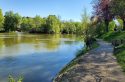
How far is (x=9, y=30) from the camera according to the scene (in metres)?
140

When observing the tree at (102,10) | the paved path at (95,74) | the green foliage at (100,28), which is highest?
the tree at (102,10)

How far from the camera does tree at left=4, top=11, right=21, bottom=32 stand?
138 meters

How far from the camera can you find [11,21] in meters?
139

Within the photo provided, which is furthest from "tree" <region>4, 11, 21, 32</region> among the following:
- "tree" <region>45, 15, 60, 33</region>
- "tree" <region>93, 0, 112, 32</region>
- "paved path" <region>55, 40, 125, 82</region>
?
"paved path" <region>55, 40, 125, 82</region>

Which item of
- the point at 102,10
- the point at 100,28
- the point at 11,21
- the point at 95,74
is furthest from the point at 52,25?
the point at 95,74

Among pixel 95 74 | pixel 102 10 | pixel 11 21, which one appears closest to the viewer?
pixel 95 74

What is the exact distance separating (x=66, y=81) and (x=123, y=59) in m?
5.85

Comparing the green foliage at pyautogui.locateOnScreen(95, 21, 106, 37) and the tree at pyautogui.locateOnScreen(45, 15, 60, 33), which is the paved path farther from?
the tree at pyautogui.locateOnScreen(45, 15, 60, 33)

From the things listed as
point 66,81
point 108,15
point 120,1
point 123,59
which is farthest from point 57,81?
point 108,15

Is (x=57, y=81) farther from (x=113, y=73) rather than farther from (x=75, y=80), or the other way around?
(x=113, y=73)

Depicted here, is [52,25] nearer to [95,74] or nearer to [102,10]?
[102,10]

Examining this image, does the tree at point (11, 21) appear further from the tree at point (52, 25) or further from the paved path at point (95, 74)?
the paved path at point (95, 74)

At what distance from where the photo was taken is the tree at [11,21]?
13850cm

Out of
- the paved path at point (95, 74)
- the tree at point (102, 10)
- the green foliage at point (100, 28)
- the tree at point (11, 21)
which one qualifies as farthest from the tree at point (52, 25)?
the paved path at point (95, 74)
